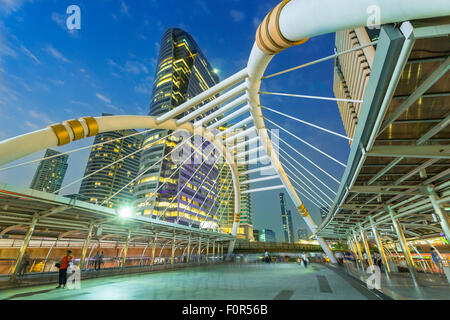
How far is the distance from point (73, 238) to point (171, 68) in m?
103

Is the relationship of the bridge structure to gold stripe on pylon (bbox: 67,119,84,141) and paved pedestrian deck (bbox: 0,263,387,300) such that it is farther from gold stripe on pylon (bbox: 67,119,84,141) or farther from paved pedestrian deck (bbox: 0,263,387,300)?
paved pedestrian deck (bbox: 0,263,387,300)

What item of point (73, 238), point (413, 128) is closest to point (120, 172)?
point (73, 238)

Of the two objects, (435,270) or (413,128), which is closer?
(413,128)

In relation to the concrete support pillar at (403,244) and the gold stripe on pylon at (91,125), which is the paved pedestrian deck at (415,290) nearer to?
the concrete support pillar at (403,244)

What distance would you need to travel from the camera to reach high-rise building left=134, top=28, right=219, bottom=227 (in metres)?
76.9

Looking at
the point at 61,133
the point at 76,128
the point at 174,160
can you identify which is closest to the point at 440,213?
the point at 76,128

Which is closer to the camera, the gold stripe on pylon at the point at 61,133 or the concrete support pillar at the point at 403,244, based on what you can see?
the gold stripe on pylon at the point at 61,133

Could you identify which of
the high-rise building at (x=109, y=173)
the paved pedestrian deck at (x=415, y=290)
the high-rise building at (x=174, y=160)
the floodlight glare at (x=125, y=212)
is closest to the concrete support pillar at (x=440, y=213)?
the paved pedestrian deck at (x=415, y=290)

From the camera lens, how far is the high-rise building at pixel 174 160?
252ft

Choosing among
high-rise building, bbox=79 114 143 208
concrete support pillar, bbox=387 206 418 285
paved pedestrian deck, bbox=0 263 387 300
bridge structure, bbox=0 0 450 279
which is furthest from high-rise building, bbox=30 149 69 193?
concrete support pillar, bbox=387 206 418 285

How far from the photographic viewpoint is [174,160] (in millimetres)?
85688

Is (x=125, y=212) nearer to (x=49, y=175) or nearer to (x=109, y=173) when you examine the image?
(x=109, y=173)
